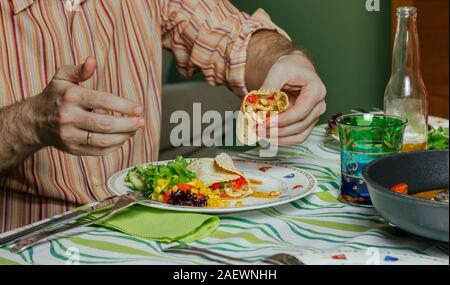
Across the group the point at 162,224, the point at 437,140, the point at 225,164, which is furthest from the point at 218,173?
the point at 437,140

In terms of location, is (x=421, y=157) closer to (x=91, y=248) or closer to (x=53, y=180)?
(x=91, y=248)

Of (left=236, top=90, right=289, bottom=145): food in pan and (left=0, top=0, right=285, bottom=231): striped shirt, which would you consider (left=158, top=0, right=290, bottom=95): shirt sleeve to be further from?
(left=236, top=90, right=289, bottom=145): food in pan

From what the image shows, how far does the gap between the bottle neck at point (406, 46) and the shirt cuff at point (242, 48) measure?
18.6 inches

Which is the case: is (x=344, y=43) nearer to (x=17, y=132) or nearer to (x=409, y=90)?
(x=409, y=90)

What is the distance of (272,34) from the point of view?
1.84 meters

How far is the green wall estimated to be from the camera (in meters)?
3.51

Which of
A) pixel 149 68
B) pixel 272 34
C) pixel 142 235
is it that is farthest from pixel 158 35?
pixel 142 235

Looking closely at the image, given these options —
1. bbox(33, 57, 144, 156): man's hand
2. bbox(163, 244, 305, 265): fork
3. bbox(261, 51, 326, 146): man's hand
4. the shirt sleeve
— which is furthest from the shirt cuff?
bbox(163, 244, 305, 265): fork

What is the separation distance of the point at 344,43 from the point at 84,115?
258 centimetres

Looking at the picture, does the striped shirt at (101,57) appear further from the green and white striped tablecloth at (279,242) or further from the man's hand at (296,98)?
the green and white striped tablecloth at (279,242)

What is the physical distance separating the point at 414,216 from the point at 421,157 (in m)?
0.20

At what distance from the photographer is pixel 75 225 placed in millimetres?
1083

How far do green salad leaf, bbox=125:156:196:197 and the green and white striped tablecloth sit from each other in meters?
0.11

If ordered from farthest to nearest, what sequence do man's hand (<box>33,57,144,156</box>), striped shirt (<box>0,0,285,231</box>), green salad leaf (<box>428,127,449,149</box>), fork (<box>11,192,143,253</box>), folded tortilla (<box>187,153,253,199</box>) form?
striped shirt (<box>0,0,285,231</box>)
green salad leaf (<box>428,127,449,149</box>)
folded tortilla (<box>187,153,253,199</box>)
man's hand (<box>33,57,144,156</box>)
fork (<box>11,192,143,253</box>)
